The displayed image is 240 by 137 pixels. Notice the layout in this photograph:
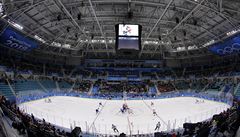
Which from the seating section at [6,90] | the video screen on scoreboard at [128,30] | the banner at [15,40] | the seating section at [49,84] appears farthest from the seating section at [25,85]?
the video screen on scoreboard at [128,30]

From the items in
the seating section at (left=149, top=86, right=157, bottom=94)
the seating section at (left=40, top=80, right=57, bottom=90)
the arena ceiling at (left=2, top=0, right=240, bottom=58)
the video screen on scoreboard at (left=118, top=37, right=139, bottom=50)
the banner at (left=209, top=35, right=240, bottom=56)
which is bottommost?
the seating section at (left=149, top=86, right=157, bottom=94)

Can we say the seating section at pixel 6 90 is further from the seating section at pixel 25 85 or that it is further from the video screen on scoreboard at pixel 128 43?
A: the video screen on scoreboard at pixel 128 43

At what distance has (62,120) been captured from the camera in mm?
14617

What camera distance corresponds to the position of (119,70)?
45.6m

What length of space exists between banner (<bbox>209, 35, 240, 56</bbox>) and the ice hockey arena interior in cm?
14

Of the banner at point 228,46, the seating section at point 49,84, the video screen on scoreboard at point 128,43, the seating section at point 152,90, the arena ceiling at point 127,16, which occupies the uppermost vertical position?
the arena ceiling at point 127,16

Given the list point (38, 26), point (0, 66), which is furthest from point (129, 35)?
point (0, 66)

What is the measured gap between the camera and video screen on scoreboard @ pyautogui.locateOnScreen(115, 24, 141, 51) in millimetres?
17156

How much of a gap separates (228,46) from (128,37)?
17.1 meters

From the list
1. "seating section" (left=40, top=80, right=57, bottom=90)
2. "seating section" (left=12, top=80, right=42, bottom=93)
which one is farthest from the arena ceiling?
"seating section" (left=40, top=80, right=57, bottom=90)

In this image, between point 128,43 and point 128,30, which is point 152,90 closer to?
point 128,43

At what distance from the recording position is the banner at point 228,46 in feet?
83.7

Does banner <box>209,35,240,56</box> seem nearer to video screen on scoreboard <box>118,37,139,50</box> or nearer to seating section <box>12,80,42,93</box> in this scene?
video screen on scoreboard <box>118,37,139,50</box>

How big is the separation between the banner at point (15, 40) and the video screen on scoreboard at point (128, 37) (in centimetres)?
1337
